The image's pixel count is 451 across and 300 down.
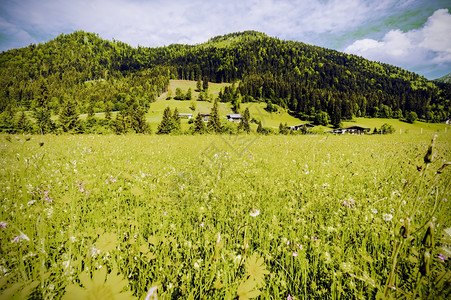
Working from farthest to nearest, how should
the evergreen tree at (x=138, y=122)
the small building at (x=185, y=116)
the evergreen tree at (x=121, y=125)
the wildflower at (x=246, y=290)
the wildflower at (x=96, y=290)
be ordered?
the small building at (x=185, y=116), the evergreen tree at (x=138, y=122), the evergreen tree at (x=121, y=125), the wildflower at (x=246, y=290), the wildflower at (x=96, y=290)

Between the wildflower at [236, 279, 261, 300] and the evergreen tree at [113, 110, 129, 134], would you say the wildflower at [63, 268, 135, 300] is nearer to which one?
the wildflower at [236, 279, 261, 300]

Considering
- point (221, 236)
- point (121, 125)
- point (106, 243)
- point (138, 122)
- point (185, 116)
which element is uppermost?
point (185, 116)

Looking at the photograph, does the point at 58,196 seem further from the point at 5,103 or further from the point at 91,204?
the point at 5,103

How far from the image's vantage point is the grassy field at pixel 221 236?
131 cm

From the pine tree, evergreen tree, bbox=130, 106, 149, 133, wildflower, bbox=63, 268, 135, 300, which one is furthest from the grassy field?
the pine tree

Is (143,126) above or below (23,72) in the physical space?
below

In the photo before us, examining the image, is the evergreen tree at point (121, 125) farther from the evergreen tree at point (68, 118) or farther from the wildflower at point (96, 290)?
the wildflower at point (96, 290)

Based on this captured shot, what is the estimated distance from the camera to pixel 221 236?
2436 millimetres

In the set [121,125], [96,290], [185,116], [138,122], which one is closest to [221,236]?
[96,290]

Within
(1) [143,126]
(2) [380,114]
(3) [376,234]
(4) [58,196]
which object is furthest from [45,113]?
(2) [380,114]

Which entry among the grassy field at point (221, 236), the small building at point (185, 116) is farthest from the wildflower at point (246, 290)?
the small building at point (185, 116)

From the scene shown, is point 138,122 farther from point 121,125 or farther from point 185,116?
point 185,116

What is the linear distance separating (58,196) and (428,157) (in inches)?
200

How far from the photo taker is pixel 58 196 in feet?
11.8
